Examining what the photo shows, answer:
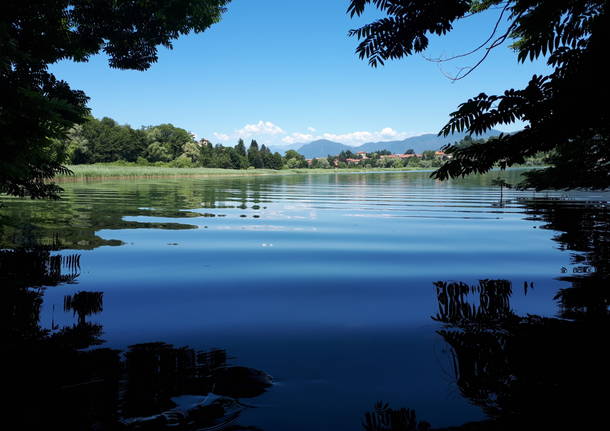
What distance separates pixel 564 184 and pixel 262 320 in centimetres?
545

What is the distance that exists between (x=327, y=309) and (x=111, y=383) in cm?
334

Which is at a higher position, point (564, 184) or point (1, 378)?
point (564, 184)

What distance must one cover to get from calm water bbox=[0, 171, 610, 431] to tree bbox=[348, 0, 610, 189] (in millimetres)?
2190

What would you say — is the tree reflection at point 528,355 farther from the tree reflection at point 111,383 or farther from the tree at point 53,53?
the tree at point 53,53

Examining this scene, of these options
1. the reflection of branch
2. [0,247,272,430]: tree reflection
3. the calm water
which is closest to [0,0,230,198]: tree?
the calm water

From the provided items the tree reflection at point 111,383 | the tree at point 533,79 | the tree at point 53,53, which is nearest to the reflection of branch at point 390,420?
the tree reflection at point 111,383


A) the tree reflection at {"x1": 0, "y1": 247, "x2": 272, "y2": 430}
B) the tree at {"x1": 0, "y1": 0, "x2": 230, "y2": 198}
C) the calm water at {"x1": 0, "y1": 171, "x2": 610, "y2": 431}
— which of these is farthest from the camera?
the tree at {"x1": 0, "y1": 0, "x2": 230, "y2": 198}

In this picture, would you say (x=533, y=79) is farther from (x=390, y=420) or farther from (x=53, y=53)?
(x=53, y=53)

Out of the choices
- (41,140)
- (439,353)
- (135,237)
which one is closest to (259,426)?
(439,353)

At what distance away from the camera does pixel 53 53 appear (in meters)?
9.97

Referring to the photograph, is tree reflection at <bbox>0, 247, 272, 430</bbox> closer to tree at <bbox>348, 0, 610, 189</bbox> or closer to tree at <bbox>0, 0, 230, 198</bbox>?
tree at <bbox>0, 0, 230, 198</bbox>

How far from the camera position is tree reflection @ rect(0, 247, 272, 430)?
3.30m

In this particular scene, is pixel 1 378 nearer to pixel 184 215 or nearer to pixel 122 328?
pixel 122 328

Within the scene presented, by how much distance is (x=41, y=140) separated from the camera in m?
4.71
